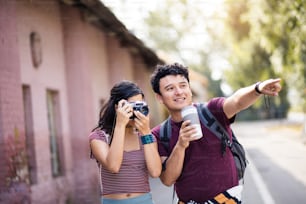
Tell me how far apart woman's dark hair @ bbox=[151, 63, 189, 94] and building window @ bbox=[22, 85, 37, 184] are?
502 centimetres

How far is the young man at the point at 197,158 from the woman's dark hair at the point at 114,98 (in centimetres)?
15

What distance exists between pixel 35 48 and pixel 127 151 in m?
5.49

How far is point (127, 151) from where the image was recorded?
2.88m

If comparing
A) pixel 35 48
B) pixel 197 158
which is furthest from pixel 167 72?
pixel 35 48

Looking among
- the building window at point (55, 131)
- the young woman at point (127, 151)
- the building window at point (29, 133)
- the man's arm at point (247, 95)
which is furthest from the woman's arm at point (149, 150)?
the building window at point (55, 131)

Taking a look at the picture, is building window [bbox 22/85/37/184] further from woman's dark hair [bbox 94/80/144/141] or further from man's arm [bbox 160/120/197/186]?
man's arm [bbox 160/120/197/186]

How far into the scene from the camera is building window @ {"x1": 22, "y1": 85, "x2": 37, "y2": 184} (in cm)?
764

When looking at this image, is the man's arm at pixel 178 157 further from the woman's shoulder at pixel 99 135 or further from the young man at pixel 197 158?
the woman's shoulder at pixel 99 135

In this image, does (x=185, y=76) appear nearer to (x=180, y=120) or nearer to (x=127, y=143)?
(x=180, y=120)

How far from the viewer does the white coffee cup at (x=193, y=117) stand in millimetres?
2566

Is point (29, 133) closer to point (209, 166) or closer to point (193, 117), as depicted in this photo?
point (209, 166)

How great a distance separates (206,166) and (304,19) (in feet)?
16.0

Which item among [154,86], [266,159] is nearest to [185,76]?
[154,86]

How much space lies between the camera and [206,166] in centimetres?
281
